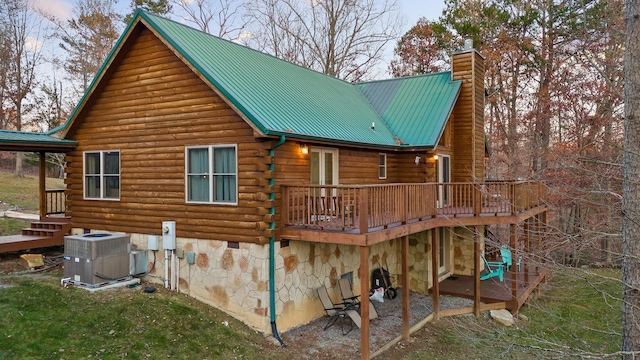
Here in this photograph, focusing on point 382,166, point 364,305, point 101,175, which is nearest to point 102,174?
point 101,175

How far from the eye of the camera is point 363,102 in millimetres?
16719

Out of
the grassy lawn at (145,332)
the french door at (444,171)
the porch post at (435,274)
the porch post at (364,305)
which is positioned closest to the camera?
the grassy lawn at (145,332)

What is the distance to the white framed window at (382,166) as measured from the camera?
46.9 ft

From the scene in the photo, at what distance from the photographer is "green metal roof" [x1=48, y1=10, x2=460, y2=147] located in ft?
32.5

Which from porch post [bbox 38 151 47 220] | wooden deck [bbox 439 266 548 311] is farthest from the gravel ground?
porch post [bbox 38 151 47 220]

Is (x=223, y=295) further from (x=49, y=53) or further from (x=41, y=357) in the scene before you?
(x=49, y=53)

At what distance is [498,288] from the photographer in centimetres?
1438

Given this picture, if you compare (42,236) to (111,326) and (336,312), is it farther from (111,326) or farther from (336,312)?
(336,312)

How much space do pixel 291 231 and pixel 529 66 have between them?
66.9ft

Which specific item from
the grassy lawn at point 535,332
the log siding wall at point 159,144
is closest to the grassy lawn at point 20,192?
the log siding wall at point 159,144

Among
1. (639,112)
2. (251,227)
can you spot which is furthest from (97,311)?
(639,112)

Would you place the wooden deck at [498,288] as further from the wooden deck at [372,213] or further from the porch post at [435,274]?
the wooden deck at [372,213]

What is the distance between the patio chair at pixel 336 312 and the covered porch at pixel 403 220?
21.6 inches

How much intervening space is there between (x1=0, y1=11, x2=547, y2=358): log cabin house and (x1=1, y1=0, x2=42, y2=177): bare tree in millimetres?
19729
